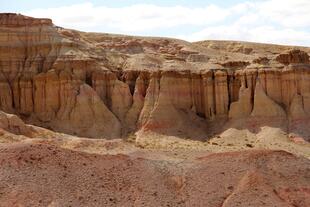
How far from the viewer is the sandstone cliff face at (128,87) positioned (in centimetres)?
7419

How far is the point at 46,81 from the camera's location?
7456 centimetres

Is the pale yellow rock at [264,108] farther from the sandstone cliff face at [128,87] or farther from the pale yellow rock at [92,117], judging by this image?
the pale yellow rock at [92,117]

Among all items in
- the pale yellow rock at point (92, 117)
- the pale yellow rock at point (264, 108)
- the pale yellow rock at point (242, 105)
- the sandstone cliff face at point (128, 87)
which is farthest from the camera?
the pale yellow rock at point (242, 105)

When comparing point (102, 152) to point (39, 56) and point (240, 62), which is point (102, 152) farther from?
point (240, 62)

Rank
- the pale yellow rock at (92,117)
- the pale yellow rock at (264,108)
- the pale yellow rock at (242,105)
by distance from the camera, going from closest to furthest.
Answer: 1. the pale yellow rock at (92,117)
2. the pale yellow rock at (264,108)
3. the pale yellow rock at (242,105)

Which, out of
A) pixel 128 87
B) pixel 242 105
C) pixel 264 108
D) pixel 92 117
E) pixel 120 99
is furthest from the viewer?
pixel 242 105

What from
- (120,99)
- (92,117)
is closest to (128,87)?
(120,99)

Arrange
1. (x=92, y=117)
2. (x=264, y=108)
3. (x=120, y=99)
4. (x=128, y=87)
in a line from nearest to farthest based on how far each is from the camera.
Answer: (x=92, y=117) < (x=264, y=108) < (x=120, y=99) < (x=128, y=87)

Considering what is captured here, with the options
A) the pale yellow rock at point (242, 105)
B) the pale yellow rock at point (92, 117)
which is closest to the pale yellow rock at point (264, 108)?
the pale yellow rock at point (242, 105)

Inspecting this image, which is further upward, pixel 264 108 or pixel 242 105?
pixel 242 105

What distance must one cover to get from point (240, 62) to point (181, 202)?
109ft

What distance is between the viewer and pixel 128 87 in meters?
77.0

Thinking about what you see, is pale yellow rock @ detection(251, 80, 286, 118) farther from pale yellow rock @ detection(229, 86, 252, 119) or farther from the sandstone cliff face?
pale yellow rock @ detection(229, 86, 252, 119)

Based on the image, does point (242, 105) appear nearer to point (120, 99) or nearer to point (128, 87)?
point (128, 87)
